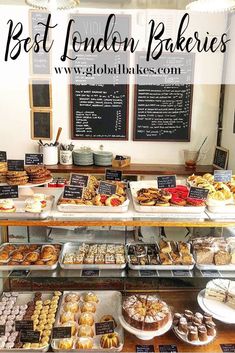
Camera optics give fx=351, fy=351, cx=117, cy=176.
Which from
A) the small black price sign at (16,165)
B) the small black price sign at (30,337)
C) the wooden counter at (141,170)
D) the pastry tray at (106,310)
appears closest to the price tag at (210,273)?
the pastry tray at (106,310)

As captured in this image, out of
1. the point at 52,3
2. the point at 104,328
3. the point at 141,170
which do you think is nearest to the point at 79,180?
the point at 104,328

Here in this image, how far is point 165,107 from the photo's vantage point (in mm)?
4660

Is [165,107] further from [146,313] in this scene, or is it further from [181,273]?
[146,313]

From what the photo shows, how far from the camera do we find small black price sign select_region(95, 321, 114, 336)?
2.02 metres

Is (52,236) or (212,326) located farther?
(52,236)

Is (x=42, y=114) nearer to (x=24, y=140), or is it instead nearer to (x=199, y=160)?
(x=24, y=140)

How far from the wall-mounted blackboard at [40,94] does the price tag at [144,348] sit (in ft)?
11.2

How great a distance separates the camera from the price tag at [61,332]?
200cm

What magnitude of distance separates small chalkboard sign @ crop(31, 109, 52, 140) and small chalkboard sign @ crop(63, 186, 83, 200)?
2.78 metres

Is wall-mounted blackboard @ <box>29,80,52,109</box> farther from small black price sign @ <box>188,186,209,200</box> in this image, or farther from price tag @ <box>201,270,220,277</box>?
price tag @ <box>201,270,220,277</box>

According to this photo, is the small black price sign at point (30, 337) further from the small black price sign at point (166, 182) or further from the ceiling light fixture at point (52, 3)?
the ceiling light fixture at point (52, 3)

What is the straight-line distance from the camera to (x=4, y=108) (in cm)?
465

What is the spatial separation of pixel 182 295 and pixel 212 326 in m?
0.42

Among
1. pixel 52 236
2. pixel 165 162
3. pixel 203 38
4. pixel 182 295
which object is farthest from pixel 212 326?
pixel 203 38
